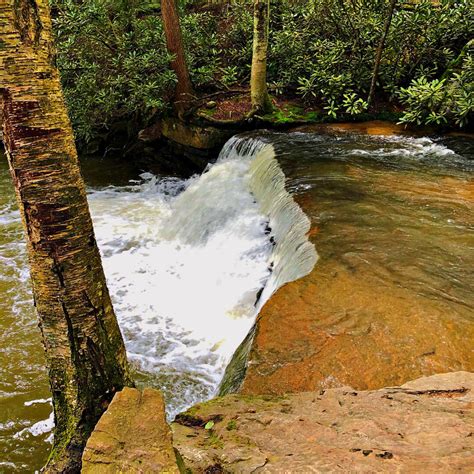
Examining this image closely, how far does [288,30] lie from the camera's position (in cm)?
1159

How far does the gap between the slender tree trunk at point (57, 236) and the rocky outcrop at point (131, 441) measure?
575 mm

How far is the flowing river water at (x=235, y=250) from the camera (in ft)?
13.5

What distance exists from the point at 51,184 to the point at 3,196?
31.0 ft

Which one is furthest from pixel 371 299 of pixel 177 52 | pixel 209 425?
pixel 177 52

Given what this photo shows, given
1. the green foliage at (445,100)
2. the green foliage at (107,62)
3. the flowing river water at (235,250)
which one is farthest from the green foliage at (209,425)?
the green foliage at (107,62)

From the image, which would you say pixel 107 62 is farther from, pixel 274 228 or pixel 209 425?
pixel 209 425

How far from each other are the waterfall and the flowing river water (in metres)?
0.04

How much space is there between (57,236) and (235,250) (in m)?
4.53

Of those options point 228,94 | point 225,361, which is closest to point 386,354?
point 225,361

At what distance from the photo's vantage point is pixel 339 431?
1.95 m

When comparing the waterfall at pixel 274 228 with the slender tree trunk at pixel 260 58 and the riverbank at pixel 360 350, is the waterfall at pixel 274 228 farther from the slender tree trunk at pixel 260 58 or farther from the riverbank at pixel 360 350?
the slender tree trunk at pixel 260 58

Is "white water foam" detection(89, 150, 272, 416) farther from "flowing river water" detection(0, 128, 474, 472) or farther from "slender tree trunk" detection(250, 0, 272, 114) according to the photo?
"slender tree trunk" detection(250, 0, 272, 114)

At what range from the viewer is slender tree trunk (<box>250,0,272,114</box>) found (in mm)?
8867

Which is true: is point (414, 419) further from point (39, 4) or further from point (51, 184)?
point (39, 4)
